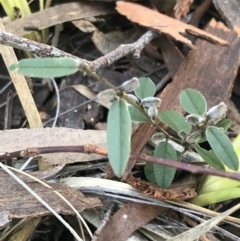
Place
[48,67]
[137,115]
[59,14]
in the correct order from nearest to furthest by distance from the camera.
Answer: [48,67] < [137,115] < [59,14]

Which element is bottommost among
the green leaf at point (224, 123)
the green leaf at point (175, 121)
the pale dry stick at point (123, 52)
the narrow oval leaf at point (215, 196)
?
the narrow oval leaf at point (215, 196)

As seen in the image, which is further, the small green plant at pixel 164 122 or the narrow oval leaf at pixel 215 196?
the narrow oval leaf at pixel 215 196

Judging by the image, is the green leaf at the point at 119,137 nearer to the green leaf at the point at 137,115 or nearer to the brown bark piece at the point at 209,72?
the green leaf at the point at 137,115

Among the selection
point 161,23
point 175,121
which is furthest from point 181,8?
point 175,121

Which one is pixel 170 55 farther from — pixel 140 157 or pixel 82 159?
pixel 140 157

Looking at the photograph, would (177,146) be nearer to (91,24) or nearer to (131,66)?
(131,66)

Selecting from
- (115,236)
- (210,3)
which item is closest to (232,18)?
(210,3)

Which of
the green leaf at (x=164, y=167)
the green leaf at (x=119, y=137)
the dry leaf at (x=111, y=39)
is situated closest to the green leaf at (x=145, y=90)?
the green leaf at (x=164, y=167)

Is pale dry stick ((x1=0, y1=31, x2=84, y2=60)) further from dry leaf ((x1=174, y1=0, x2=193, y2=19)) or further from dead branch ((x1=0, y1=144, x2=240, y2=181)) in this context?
dry leaf ((x1=174, y1=0, x2=193, y2=19))

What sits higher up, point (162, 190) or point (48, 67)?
point (48, 67)
